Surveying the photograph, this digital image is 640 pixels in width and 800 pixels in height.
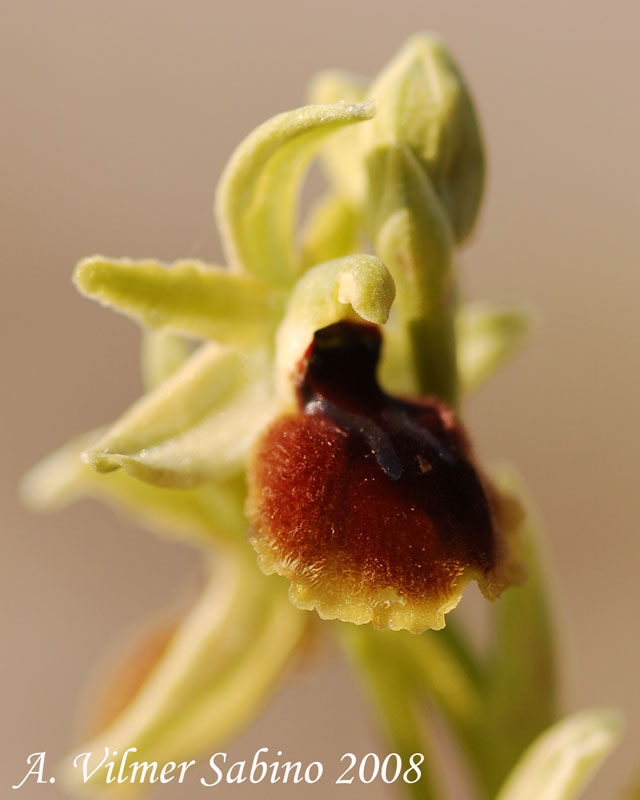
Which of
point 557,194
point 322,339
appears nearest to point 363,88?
point 322,339

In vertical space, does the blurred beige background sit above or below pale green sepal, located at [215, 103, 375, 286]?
above

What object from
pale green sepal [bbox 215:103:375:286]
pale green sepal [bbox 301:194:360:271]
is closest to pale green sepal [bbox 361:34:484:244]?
pale green sepal [bbox 215:103:375:286]

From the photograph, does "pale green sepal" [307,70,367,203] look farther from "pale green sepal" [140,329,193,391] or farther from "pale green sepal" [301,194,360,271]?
"pale green sepal" [140,329,193,391]

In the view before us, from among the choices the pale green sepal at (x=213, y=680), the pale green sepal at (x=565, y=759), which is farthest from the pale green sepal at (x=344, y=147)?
the pale green sepal at (x=565, y=759)

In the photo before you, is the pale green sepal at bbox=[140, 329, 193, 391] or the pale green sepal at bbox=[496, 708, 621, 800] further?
the pale green sepal at bbox=[140, 329, 193, 391]

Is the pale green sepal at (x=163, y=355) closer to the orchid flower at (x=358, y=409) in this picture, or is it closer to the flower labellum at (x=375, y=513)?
the orchid flower at (x=358, y=409)

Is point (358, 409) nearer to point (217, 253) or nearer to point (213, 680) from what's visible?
point (213, 680)

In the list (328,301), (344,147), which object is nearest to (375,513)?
(328,301)
